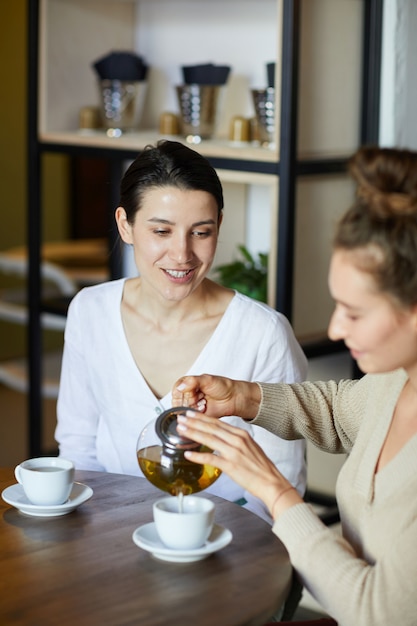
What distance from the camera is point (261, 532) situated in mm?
1661

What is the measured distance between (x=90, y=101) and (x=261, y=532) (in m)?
2.36

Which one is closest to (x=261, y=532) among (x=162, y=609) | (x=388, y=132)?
(x=162, y=609)

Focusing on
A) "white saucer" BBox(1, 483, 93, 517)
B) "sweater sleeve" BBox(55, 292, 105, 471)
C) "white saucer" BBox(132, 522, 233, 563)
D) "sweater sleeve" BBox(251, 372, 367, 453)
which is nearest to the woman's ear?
"sweater sleeve" BBox(55, 292, 105, 471)

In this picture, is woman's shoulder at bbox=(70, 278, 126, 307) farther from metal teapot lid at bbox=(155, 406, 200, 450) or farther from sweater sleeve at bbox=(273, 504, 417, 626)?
sweater sleeve at bbox=(273, 504, 417, 626)

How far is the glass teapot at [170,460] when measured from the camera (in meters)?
1.60

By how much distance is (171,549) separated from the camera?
4.97ft

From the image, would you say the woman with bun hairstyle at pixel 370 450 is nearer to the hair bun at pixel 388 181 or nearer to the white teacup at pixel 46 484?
the hair bun at pixel 388 181

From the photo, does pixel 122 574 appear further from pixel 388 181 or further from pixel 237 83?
pixel 237 83

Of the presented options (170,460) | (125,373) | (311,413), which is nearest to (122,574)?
(170,460)

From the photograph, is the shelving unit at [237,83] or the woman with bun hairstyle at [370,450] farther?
the shelving unit at [237,83]

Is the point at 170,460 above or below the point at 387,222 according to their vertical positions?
below

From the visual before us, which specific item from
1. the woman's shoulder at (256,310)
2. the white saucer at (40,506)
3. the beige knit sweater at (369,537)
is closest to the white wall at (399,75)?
the woman's shoulder at (256,310)

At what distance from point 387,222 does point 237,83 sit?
2.03 m

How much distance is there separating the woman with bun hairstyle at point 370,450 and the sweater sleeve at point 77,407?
2.56ft
